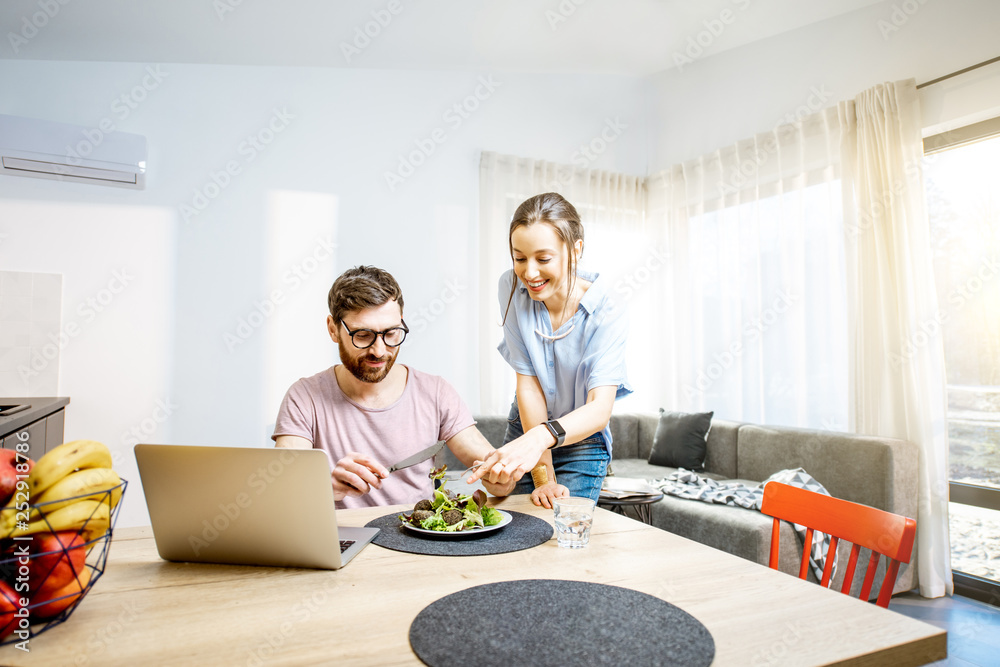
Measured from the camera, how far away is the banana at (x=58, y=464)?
2.23 ft

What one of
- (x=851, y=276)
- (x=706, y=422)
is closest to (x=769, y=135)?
(x=851, y=276)

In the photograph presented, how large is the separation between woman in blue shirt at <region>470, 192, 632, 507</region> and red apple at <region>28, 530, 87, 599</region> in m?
0.95

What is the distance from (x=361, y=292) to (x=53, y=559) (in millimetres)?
1046

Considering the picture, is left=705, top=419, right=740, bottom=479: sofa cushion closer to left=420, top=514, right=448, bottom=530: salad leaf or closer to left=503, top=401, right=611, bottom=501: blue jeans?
left=503, top=401, right=611, bottom=501: blue jeans

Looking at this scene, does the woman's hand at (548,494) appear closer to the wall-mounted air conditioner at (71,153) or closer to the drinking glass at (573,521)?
the drinking glass at (573,521)

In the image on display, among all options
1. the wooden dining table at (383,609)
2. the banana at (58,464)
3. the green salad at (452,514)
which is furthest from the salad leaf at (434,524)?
the banana at (58,464)

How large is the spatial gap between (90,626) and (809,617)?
34.4 inches

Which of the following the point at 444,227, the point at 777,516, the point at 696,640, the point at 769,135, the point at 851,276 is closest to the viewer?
the point at 696,640

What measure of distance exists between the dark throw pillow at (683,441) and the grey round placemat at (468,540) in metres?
2.78

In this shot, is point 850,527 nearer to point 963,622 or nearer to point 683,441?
point 963,622

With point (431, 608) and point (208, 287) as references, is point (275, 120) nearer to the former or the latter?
point (208, 287)

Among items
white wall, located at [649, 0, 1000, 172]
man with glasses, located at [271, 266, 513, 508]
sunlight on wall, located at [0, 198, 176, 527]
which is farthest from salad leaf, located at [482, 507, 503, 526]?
white wall, located at [649, 0, 1000, 172]

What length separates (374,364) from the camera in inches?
65.7

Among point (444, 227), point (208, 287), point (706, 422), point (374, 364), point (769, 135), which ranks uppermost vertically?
point (769, 135)
